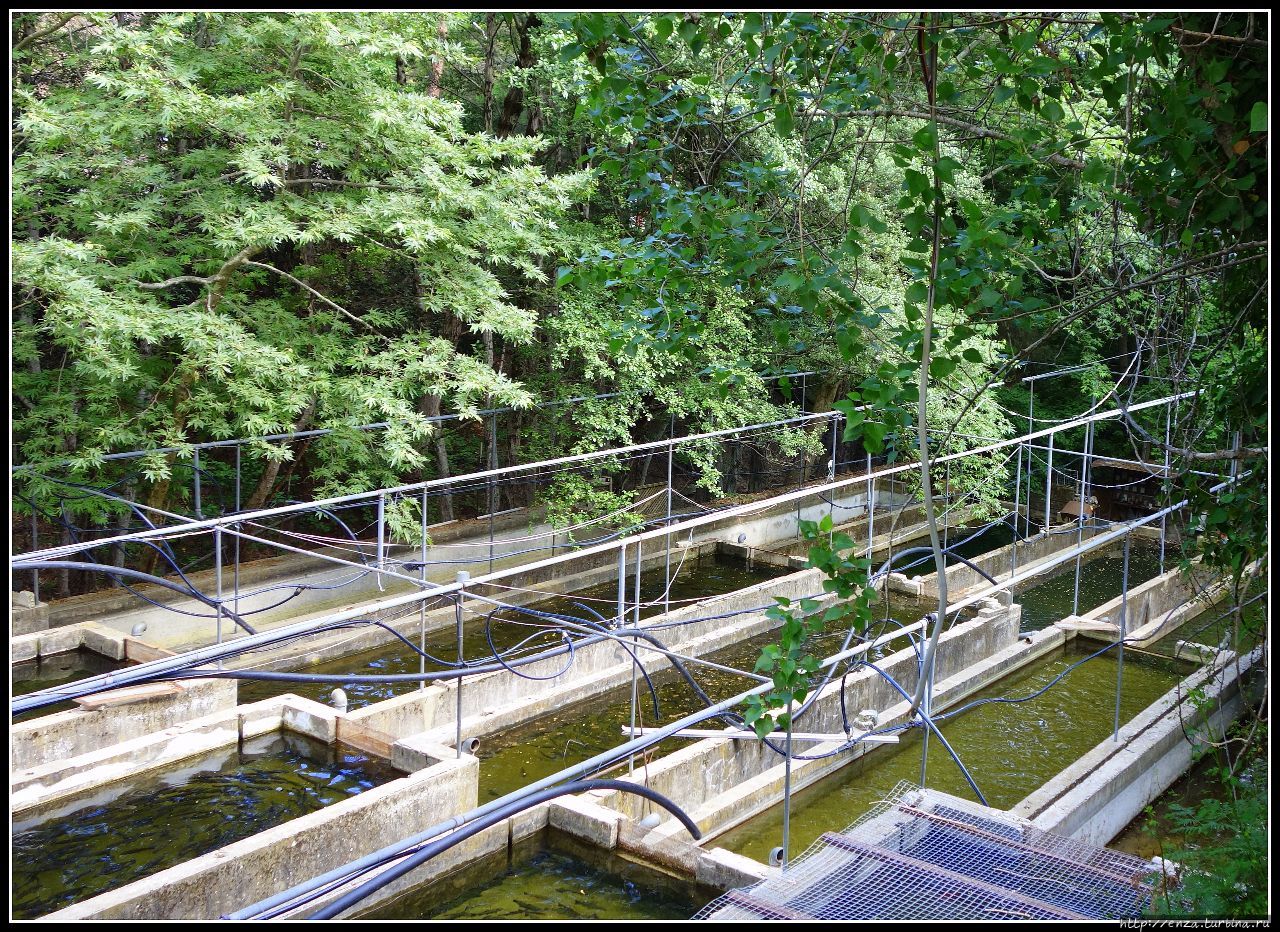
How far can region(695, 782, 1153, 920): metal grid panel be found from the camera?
3475mm

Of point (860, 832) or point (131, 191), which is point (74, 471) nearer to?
point (131, 191)

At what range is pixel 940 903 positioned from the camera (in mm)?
3521

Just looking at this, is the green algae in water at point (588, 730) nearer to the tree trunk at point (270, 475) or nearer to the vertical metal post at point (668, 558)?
the vertical metal post at point (668, 558)

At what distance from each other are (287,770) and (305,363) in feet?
11.3

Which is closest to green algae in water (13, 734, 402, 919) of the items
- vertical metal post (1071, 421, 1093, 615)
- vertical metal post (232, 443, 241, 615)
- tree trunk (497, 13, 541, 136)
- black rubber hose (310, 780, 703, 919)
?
vertical metal post (232, 443, 241, 615)

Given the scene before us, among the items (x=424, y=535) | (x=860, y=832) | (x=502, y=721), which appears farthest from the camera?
(x=424, y=535)

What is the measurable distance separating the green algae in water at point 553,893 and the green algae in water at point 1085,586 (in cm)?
677

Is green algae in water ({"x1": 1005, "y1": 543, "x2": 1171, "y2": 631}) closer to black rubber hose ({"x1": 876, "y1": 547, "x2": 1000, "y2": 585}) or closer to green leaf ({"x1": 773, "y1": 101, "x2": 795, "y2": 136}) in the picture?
black rubber hose ({"x1": 876, "y1": 547, "x2": 1000, "y2": 585})

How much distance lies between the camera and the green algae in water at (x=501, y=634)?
875 centimetres

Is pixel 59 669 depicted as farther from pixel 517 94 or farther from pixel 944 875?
pixel 517 94

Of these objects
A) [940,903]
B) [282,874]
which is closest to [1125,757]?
[940,903]

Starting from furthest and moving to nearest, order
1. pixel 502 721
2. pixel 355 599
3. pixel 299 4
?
pixel 355 599 < pixel 502 721 < pixel 299 4

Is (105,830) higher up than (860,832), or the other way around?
(860,832)

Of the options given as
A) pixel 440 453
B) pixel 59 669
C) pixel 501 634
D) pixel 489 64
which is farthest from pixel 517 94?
pixel 59 669
